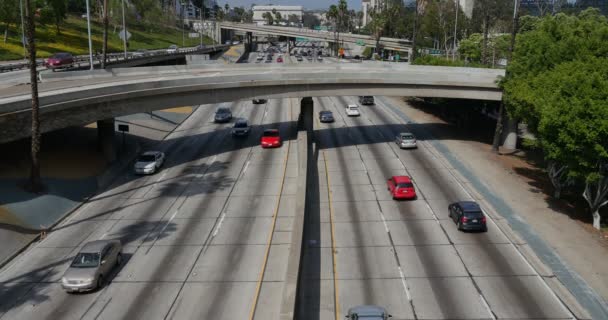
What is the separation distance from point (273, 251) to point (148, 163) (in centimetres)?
1985

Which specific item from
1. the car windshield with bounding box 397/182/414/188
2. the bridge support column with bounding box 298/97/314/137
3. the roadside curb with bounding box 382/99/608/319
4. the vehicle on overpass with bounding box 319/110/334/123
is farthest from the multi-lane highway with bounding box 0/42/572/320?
the vehicle on overpass with bounding box 319/110/334/123

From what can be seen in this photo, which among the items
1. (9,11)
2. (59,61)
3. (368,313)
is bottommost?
(368,313)

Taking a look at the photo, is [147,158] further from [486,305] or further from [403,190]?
[486,305]

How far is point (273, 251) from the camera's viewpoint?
30719 millimetres

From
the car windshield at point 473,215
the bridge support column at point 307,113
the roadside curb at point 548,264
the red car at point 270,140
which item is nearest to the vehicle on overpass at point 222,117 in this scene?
the red car at point 270,140

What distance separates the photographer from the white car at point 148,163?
45.6m

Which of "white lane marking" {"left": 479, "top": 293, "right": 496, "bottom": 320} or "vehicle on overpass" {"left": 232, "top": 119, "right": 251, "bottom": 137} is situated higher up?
"vehicle on overpass" {"left": 232, "top": 119, "right": 251, "bottom": 137}

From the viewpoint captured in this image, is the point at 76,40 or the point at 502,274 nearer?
the point at 502,274

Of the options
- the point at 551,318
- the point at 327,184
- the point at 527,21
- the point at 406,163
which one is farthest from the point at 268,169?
the point at 527,21

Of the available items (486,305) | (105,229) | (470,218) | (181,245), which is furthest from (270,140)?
(486,305)

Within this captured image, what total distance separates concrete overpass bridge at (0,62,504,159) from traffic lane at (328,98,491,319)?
14.3m

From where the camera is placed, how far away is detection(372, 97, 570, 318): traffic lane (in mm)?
24500

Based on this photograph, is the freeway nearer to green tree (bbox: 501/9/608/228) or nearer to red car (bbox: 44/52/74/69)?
green tree (bbox: 501/9/608/228)

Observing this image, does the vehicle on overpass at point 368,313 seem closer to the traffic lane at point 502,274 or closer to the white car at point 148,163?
the traffic lane at point 502,274
